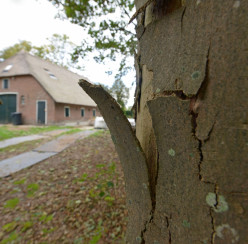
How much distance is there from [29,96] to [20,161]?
45.3 feet

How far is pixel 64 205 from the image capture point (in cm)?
252

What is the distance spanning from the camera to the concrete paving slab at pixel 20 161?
3764 mm

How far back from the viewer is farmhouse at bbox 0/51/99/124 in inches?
609

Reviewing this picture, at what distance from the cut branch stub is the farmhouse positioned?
1506 cm

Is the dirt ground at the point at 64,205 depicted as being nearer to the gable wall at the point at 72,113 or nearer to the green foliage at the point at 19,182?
the green foliage at the point at 19,182

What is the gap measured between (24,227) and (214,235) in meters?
2.46

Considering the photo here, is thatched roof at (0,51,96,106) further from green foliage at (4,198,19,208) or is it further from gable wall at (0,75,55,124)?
green foliage at (4,198,19,208)

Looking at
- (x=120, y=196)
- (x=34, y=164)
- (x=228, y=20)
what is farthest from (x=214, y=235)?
(x=34, y=164)

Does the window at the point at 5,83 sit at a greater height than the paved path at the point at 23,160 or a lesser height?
greater

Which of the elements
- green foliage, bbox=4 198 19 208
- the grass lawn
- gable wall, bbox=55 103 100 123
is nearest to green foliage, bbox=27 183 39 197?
green foliage, bbox=4 198 19 208

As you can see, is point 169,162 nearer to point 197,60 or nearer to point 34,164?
point 197,60

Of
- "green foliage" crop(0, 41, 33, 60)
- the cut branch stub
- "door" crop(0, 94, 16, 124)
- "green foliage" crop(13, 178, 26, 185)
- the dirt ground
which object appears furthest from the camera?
"green foliage" crop(0, 41, 33, 60)

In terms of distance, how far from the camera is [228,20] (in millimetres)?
498

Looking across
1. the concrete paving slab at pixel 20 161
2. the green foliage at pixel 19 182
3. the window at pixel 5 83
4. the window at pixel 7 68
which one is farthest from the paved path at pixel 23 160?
the window at pixel 7 68
